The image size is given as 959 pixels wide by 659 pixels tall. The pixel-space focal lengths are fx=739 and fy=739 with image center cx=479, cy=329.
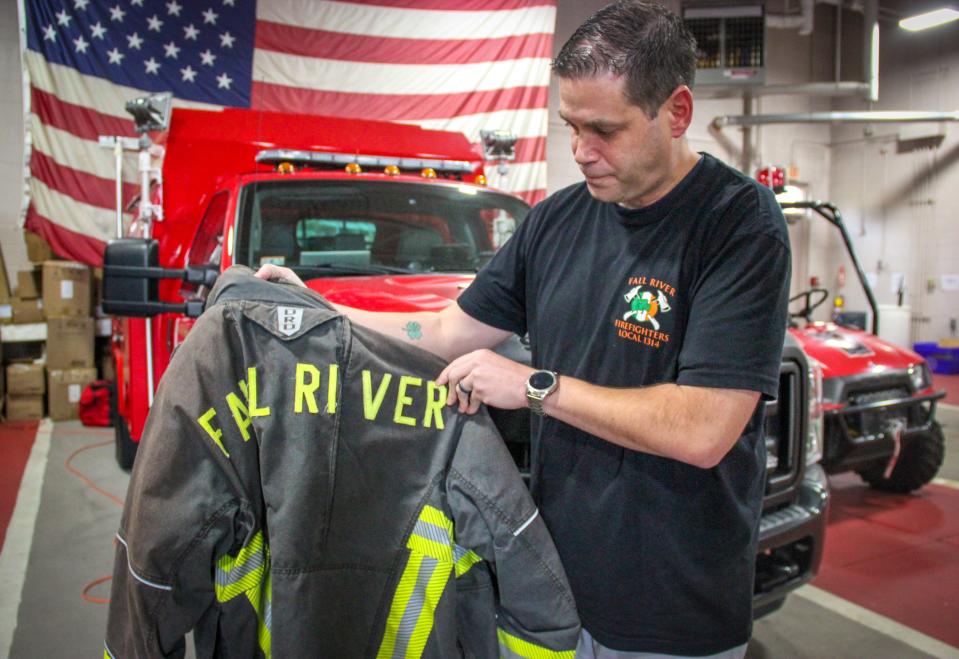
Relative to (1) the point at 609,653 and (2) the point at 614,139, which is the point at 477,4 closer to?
(2) the point at 614,139

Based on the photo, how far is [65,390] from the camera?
7656mm

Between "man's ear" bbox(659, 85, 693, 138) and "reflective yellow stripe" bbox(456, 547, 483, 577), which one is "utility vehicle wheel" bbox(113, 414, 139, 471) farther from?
"man's ear" bbox(659, 85, 693, 138)

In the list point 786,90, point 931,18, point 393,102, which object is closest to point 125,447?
point 393,102

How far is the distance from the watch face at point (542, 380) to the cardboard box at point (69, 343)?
7725mm

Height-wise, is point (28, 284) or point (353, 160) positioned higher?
point (353, 160)

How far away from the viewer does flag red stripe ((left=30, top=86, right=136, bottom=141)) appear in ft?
24.0

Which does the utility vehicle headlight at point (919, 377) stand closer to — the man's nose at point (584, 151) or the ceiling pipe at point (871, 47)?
the man's nose at point (584, 151)

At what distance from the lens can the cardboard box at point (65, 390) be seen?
762 cm

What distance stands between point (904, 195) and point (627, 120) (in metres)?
14.0

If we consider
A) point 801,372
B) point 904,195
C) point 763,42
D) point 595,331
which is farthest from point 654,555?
point 904,195

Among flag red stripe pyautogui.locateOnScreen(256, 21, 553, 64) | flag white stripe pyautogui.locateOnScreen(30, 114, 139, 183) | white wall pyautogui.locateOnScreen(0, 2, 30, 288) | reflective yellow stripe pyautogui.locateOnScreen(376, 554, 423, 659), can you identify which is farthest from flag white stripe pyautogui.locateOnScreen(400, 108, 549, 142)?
reflective yellow stripe pyautogui.locateOnScreen(376, 554, 423, 659)

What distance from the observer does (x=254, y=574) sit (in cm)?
142

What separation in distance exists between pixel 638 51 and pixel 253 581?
1212mm

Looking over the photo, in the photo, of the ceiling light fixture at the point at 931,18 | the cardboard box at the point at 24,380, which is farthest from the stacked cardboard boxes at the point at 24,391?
the ceiling light fixture at the point at 931,18
